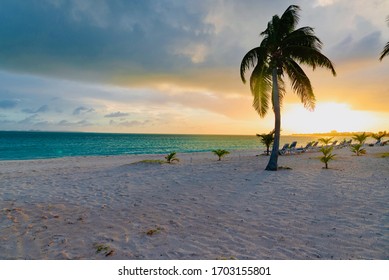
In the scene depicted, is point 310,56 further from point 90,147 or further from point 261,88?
point 90,147

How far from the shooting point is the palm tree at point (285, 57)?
1088 centimetres

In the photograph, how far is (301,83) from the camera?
38.0 ft

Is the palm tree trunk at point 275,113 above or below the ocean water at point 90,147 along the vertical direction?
above

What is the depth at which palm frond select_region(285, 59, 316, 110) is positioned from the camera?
11500 mm

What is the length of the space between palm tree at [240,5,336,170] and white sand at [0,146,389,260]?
4.46m

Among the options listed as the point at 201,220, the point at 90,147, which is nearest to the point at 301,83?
the point at 201,220

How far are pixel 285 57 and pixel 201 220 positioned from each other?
930 centimetres

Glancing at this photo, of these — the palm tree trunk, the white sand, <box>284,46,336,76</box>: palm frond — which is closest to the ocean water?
the palm tree trunk

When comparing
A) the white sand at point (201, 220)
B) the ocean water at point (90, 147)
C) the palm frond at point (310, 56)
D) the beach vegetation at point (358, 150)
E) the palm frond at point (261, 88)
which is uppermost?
the palm frond at point (310, 56)

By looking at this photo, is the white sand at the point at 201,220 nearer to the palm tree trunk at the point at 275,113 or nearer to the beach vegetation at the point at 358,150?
the palm tree trunk at the point at 275,113

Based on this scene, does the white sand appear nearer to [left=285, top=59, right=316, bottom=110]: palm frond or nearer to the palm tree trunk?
the palm tree trunk

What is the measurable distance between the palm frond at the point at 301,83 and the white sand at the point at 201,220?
4197 millimetres

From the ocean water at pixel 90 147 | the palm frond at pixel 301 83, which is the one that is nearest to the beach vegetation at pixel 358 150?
the palm frond at pixel 301 83
